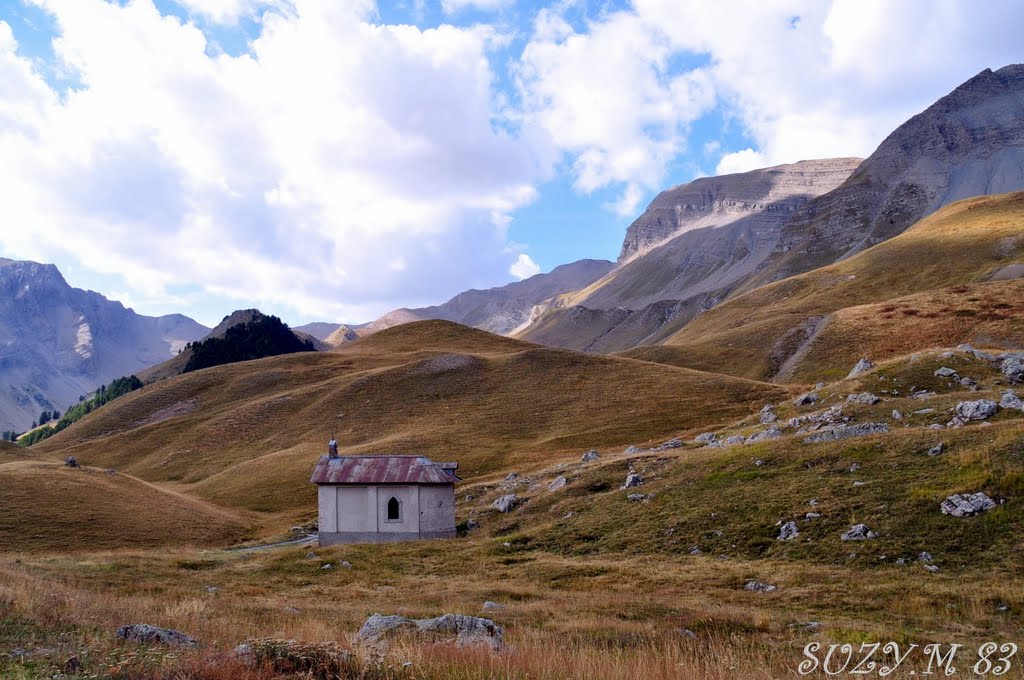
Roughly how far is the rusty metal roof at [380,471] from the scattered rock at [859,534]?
32.6 m

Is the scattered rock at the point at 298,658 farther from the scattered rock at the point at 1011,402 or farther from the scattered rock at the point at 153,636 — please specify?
the scattered rock at the point at 1011,402

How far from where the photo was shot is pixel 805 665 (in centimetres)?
1201

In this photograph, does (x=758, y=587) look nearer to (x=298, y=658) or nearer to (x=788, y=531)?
(x=788, y=531)

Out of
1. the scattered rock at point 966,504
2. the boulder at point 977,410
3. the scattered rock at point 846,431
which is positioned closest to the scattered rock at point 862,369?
the boulder at point 977,410

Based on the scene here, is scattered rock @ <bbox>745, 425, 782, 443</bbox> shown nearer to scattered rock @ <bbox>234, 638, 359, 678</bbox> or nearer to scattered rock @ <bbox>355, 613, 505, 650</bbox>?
scattered rock @ <bbox>355, 613, 505, 650</bbox>

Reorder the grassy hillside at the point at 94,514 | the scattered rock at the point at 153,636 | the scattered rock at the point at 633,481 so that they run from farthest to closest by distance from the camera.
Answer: the grassy hillside at the point at 94,514 < the scattered rock at the point at 633,481 < the scattered rock at the point at 153,636

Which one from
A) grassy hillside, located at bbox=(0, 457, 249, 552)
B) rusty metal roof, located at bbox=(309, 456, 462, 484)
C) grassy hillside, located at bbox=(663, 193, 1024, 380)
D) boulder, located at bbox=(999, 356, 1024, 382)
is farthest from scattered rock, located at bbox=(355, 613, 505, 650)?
grassy hillside, located at bbox=(663, 193, 1024, 380)

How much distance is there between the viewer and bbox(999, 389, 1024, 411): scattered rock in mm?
40003

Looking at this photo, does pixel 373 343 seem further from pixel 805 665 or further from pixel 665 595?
pixel 805 665

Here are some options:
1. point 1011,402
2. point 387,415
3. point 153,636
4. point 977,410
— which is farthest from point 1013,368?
point 387,415

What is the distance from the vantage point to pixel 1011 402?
133 feet

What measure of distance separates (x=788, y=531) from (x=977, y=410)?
17377mm

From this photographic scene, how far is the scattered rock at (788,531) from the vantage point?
3133 centimetres

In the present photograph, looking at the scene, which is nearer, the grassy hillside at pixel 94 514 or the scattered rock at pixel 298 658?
the scattered rock at pixel 298 658
